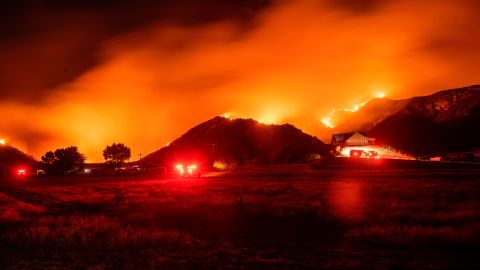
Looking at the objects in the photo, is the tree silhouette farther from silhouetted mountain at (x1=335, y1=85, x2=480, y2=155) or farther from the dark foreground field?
the dark foreground field

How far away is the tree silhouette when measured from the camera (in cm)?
14857

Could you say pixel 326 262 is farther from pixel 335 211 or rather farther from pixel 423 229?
pixel 335 211

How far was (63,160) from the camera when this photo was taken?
154 metres

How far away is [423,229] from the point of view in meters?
17.0

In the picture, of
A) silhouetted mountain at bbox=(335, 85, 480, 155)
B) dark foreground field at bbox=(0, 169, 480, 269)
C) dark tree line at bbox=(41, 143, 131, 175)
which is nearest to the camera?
dark foreground field at bbox=(0, 169, 480, 269)

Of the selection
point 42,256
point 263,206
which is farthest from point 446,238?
point 42,256

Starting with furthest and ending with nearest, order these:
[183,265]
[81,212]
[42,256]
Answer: [81,212] < [42,256] < [183,265]

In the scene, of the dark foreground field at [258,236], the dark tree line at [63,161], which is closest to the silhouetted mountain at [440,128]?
the dark foreground field at [258,236]

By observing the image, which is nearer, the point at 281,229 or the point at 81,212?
the point at 281,229

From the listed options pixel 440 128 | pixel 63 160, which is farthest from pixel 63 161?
pixel 440 128

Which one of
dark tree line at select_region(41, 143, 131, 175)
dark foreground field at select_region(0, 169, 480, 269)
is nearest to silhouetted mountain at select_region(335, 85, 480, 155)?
dark foreground field at select_region(0, 169, 480, 269)

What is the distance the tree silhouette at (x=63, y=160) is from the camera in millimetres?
148575

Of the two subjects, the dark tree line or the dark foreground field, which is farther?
the dark tree line

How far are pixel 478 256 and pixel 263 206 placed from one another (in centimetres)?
1396
